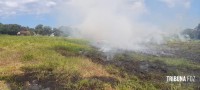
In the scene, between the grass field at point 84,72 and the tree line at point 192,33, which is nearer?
the grass field at point 84,72

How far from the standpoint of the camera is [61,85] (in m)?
19.2

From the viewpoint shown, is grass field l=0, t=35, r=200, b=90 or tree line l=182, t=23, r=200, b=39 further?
tree line l=182, t=23, r=200, b=39

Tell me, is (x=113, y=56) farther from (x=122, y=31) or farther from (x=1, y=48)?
(x=122, y=31)

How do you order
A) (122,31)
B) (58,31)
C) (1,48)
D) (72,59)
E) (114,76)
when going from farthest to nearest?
(58,31), (122,31), (1,48), (72,59), (114,76)

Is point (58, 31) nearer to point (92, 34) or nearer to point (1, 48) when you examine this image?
point (92, 34)

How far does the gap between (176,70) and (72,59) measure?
7.62 metres

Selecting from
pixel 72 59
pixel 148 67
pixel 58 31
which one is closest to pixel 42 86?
pixel 72 59

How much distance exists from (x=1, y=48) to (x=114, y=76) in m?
13.3

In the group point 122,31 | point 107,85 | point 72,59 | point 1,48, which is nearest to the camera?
point 107,85

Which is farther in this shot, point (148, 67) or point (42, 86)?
point (148, 67)

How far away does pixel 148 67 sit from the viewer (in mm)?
26188

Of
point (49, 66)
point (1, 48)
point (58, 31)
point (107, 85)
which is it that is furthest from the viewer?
point (58, 31)

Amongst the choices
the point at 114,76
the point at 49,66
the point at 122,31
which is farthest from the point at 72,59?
the point at 122,31

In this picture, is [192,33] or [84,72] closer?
[84,72]
